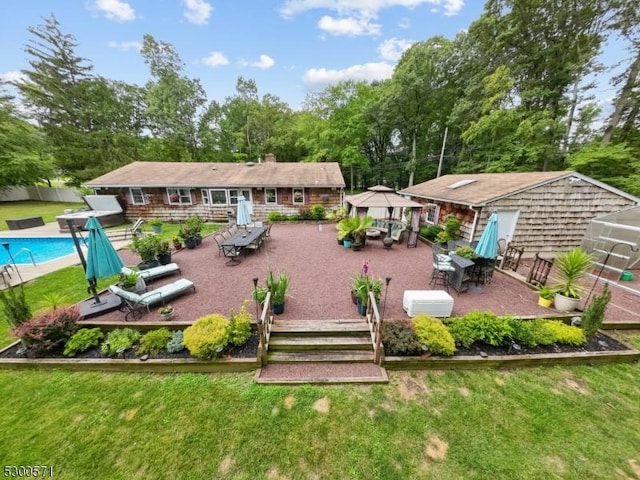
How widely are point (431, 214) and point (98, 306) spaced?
14.7 m

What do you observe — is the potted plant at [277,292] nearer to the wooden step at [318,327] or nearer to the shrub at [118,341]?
the wooden step at [318,327]

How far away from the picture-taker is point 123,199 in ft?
52.7

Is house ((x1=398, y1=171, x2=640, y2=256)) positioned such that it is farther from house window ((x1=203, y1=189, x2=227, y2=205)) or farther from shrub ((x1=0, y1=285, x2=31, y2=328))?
house window ((x1=203, y1=189, x2=227, y2=205))

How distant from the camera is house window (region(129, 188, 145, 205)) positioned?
15.9 meters

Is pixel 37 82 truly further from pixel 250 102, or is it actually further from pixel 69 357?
pixel 69 357

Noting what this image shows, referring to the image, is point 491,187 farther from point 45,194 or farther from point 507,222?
point 45,194

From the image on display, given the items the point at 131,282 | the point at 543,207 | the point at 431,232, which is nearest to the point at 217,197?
the point at 131,282

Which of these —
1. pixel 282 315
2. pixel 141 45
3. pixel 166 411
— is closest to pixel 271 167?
pixel 282 315

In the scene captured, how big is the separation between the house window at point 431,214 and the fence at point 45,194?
35.0 m

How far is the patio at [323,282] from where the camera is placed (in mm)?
5672

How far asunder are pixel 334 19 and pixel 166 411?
22.6 m

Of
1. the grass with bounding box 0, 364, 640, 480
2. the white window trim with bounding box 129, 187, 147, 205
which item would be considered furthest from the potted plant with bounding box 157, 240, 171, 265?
the white window trim with bounding box 129, 187, 147, 205

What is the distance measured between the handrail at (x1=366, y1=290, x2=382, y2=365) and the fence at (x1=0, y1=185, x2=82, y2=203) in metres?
34.5

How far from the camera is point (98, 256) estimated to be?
5367 millimetres
